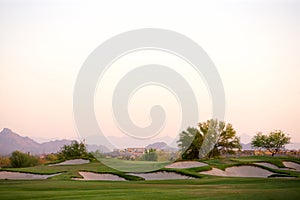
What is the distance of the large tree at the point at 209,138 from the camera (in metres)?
58.1

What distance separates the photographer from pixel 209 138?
5959cm

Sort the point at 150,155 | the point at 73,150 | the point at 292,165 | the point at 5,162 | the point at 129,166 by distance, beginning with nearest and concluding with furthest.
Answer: the point at 129,166, the point at 292,165, the point at 150,155, the point at 5,162, the point at 73,150

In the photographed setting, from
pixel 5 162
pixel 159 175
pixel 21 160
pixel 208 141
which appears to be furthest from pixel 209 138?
pixel 5 162

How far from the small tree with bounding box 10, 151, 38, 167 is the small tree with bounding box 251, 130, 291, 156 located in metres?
32.8

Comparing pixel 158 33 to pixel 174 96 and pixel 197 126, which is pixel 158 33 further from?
pixel 197 126

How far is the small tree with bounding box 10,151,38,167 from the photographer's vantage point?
52.9 metres

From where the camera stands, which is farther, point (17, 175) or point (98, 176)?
point (17, 175)

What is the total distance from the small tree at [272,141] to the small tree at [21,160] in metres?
32.8

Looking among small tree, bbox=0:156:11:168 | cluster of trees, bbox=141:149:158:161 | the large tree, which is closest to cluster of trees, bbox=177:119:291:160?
the large tree

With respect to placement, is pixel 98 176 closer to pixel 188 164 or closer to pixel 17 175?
pixel 17 175

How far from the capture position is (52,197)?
17.8m

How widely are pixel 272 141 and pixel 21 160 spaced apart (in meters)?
36.1

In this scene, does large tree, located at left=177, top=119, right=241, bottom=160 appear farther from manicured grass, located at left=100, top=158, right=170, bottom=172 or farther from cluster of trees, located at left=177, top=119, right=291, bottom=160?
manicured grass, located at left=100, top=158, right=170, bottom=172

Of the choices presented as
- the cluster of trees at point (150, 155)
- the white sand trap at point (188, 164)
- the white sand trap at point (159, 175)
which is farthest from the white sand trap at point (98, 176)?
the cluster of trees at point (150, 155)
